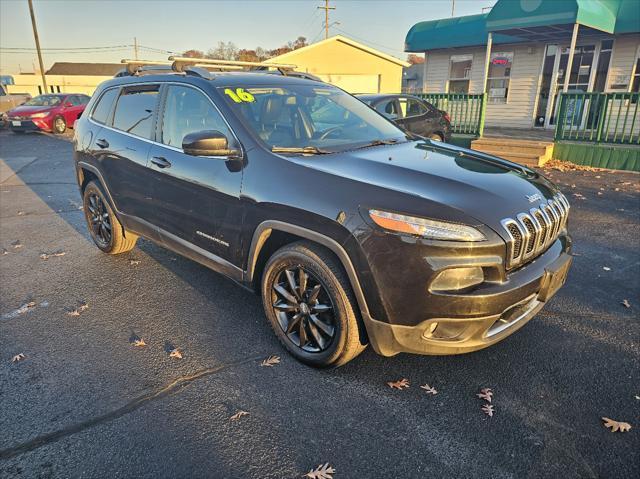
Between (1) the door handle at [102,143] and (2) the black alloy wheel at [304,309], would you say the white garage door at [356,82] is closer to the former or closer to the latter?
(1) the door handle at [102,143]

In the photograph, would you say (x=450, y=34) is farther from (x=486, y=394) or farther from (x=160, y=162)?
(x=486, y=394)

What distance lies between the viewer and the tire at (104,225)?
4746 mm

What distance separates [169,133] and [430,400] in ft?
9.34

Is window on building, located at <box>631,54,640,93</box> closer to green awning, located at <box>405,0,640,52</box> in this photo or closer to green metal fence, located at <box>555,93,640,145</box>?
green awning, located at <box>405,0,640,52</box>

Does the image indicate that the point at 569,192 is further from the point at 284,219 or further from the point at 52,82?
the point at 52,82

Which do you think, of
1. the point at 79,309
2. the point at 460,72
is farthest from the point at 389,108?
the point at 460,72

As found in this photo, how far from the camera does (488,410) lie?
257 centimetres

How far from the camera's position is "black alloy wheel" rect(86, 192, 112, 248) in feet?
16.0

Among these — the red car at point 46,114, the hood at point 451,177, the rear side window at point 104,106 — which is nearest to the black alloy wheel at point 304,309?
the hood at point 451,177

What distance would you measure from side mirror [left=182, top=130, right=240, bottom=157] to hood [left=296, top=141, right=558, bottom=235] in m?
0.60

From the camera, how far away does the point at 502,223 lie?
95.9 inches

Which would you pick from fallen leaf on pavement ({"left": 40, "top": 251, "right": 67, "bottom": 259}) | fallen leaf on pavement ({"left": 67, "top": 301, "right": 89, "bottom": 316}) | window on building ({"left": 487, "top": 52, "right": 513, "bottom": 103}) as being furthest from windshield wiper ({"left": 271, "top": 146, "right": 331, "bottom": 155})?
window on building ({"left": 487, "top": 52, "right": 513, "bottom": 103})

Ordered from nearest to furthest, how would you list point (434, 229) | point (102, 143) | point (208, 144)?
point (434, 229), point (208, 144), point (102, 143)

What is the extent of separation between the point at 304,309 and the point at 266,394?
56 cm
